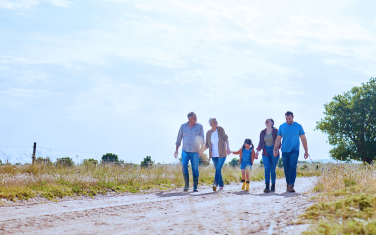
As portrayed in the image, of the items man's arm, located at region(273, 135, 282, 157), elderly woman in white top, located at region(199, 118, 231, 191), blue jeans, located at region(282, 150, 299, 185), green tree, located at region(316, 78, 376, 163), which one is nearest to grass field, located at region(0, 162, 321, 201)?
elderly woman in white top, located at region(199, 118, 231, 191)

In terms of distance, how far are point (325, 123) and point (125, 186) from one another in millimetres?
34054

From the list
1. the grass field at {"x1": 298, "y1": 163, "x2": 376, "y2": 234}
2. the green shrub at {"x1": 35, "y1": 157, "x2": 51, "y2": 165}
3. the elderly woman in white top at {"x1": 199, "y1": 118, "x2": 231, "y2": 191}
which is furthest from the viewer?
the green shrub at {"x1": 35, "y1": 157, "x2": 51, "y2": 165}

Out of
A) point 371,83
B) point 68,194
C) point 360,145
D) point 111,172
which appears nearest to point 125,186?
point 111,172

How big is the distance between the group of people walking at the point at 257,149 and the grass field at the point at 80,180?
171 centimetres

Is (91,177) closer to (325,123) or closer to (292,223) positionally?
(292,223)

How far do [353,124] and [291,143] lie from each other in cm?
3212

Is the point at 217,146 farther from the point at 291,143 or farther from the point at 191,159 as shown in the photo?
the point at 291,143

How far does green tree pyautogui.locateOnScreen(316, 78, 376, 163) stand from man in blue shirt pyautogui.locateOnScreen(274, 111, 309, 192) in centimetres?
3062

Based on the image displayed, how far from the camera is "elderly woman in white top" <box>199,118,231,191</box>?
10789 mm

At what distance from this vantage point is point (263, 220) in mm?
5082

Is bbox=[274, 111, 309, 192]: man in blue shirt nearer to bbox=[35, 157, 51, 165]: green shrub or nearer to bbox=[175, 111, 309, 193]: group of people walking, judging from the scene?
bbox=[175, 111, 309, 193]: group of people walking

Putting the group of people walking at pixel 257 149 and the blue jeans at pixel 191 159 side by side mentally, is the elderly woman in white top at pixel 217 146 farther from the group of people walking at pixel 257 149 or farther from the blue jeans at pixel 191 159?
the blue jeans at pixel 191 159

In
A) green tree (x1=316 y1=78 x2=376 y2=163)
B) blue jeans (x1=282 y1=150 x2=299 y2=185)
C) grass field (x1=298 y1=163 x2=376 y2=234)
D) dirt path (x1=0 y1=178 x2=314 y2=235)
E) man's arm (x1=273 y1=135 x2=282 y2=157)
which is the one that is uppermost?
green tree (x1=316 y1=78 x2=376 y2=163)

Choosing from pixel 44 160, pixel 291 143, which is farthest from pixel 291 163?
pixel 44 160
